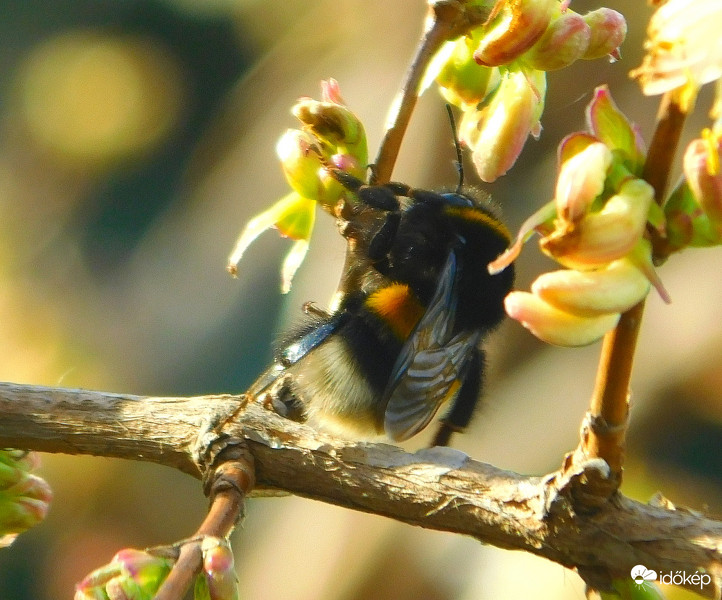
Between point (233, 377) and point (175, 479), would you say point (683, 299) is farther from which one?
point (175, 479)

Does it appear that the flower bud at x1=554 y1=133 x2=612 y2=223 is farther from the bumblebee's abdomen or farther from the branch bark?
the bumblebee's abdomen

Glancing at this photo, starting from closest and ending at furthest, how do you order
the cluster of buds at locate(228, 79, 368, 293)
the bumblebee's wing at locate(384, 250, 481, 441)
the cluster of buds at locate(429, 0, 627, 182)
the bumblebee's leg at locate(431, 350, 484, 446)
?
the cluster of buds at locate(429, 0, 627, 182) < the cluster of buds at locate(228, 79, 368, 293) < the bumblebee's wing at locate(384, 250, 481, 441) < the bumblebee's leg at locate(431, 350, 484, 446)

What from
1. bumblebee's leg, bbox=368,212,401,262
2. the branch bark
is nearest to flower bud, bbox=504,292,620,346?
the branch bark

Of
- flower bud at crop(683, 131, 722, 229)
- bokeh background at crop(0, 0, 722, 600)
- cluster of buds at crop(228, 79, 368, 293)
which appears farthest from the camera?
bokeh background at crop(0, 0, 722, 600)

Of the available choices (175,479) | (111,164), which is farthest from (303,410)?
(111,164)

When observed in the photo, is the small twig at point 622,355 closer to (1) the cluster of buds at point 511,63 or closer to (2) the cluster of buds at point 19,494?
(1) the cluster of buds at point 511,63

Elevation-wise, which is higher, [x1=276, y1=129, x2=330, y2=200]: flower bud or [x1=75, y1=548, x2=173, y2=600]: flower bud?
[x1=276, y1=129, x2=330, y2=200]: flower bud

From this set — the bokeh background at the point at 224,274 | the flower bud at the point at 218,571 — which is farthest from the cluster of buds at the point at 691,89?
the bokeh background at the point at 224,274

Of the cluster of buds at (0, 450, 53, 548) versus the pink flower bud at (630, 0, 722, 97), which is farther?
the cluster of buds at (0, 450, 53, 548)

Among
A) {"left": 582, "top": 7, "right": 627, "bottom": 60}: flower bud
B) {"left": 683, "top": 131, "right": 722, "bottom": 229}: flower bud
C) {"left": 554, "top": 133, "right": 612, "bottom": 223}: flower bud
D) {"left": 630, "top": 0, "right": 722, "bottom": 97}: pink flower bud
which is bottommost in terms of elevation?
{"left": 554, "top": 133, "right": 612, "bottom": 223}: flower bud
